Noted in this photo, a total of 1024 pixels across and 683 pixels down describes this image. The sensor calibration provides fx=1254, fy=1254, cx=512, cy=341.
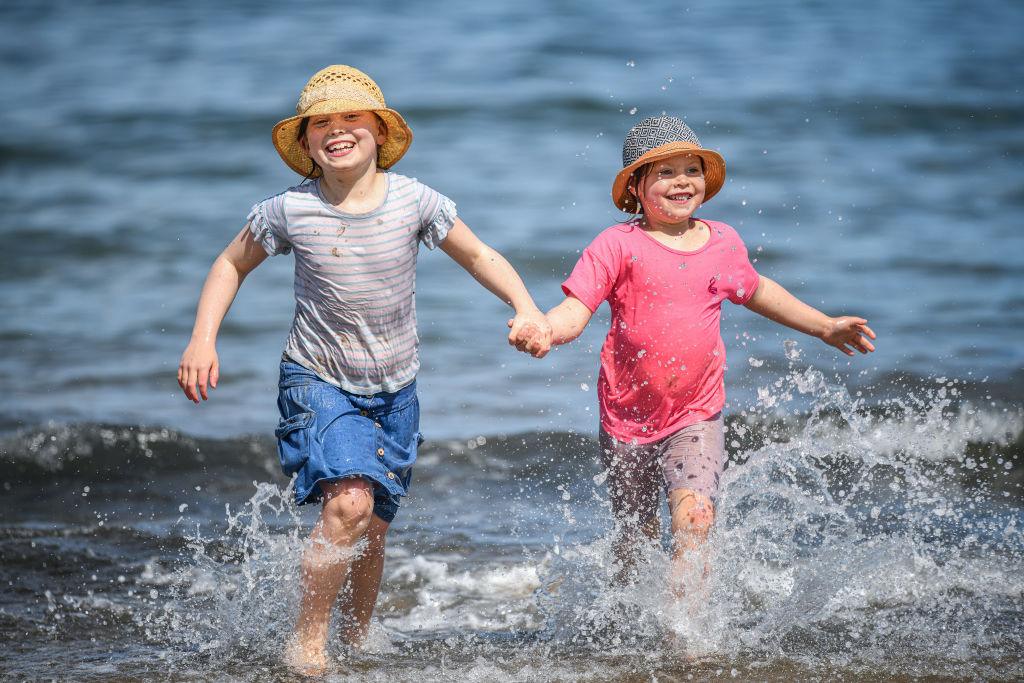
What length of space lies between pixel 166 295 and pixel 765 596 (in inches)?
246

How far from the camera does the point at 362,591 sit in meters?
4.19

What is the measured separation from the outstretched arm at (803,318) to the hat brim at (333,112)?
51.4 inches

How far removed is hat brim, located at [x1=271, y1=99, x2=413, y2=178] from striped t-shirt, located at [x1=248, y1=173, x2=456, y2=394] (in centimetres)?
9

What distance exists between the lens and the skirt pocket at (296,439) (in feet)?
12.4

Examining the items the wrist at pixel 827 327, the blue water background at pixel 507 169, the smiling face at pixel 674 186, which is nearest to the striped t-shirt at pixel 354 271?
the smiling face at pixel 674 186

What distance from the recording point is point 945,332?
8.01m

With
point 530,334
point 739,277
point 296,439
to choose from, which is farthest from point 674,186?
point 296,439

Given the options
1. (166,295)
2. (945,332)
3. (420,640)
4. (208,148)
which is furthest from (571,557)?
(208,148)

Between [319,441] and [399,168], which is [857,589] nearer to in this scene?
[319,441]

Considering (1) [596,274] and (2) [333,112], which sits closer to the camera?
(2) [333,112]

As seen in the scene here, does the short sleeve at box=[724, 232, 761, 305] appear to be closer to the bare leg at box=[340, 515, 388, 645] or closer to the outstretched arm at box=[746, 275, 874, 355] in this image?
the outstretched arm at box=[746, 275, 874, 355]

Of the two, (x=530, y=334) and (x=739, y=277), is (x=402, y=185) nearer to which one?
(x=530, y=334)

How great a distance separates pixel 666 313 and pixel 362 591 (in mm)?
1369

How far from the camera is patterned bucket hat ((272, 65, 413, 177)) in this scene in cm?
377
